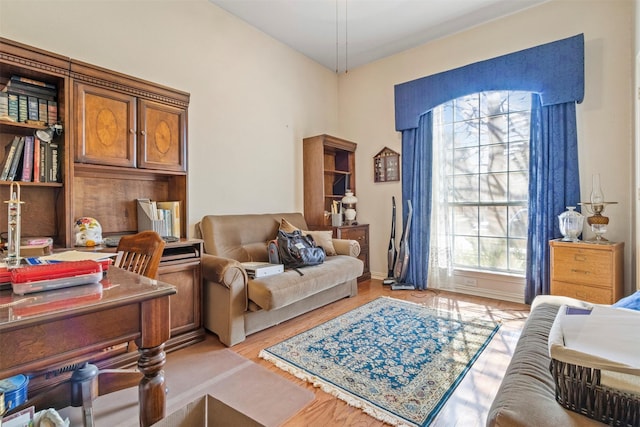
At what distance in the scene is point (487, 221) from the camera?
141 inches

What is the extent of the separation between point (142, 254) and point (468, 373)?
2.12 meters

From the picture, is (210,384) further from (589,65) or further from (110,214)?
(589,65)

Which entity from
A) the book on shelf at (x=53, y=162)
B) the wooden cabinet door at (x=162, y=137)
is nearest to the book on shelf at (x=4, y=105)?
the book on shelf at (x=53, y=162)

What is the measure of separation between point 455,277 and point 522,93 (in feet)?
7.37

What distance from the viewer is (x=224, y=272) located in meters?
2.27

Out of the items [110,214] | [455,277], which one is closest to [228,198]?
[110,214]

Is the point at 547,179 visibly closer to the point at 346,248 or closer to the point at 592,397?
the point at 346,248

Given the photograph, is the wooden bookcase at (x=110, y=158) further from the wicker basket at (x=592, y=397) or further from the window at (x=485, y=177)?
the window at (x=485, y=177)

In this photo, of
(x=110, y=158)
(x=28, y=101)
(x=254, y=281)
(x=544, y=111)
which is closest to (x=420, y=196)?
(x=544, y=111)

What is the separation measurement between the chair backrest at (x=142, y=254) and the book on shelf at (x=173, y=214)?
0.76 meters

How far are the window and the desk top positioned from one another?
354 centimetres

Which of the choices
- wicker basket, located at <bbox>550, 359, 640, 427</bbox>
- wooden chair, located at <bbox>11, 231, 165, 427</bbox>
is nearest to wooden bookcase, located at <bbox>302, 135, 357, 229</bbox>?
wooden chair, located at <bbox>11, 231, 165, 427</bbox>

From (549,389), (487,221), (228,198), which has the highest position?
(228,198)

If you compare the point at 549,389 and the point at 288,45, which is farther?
the point at 288,45
